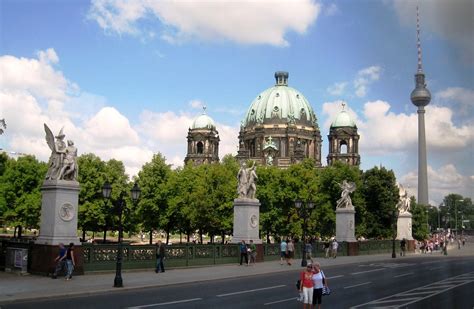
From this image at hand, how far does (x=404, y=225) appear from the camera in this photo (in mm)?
68938

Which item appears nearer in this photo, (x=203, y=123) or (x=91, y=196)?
(x=91, y=196)

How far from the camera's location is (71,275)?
2781 centimetres

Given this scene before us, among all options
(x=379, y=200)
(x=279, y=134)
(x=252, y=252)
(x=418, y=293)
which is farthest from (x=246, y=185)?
(x=279, y=134)

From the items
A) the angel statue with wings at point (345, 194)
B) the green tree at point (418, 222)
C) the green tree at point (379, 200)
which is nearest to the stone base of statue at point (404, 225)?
the green tree at point (379, 200)

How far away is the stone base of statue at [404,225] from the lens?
68.6m

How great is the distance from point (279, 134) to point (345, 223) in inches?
4250

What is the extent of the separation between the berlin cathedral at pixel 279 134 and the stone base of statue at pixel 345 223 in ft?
329

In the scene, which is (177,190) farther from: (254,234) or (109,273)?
(109,273)

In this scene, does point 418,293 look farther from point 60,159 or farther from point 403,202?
point 403,202

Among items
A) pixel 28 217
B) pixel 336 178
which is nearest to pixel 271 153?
pixel 336 178

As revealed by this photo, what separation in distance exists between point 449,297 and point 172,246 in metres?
18.6

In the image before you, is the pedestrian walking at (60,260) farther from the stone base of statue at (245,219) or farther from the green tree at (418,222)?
the green tree at (418,222)

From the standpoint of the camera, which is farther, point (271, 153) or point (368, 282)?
point (271, 153)

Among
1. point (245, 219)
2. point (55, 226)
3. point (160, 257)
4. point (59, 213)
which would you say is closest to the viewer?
point (55, 226)
